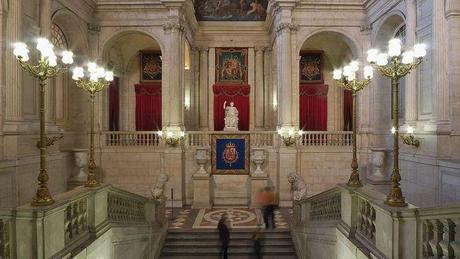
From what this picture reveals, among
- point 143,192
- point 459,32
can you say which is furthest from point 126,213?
point 459,32

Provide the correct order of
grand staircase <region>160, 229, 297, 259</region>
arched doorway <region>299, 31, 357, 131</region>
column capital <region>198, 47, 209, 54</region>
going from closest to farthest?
grand staircase <region>160, 229, 297, 259</region>
arched doorway <region>299, 31, 357, 131</region>
column capital <region>198, 47, 209, 54</region>

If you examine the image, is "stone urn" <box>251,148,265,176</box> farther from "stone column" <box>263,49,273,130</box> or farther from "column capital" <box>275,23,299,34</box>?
"stone column" <box>263,49,273,130</box>

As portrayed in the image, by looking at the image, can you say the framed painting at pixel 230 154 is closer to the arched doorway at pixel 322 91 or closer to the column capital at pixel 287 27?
the column capital at pixel 287 27

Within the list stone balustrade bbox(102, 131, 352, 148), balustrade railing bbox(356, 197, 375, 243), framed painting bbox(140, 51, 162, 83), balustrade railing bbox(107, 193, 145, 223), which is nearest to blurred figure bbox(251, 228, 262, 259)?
balustrade railing bbox(107, 193, 145, 223)

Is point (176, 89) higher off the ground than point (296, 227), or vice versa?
point (176, 89)

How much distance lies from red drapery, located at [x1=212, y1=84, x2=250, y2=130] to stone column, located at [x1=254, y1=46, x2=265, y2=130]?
1.79ft

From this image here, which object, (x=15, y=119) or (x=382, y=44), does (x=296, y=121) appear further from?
(x=15, y=119)

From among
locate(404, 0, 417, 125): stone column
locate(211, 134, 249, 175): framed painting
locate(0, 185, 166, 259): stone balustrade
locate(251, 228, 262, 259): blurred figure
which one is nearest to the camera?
locate(0, 185, 166, 259): stone balustrade

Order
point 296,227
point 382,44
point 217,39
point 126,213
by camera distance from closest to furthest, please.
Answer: point 126,213 → point 296,227 → point 382,44 → point 217,39

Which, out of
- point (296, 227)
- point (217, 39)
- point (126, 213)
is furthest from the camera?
point (217, 39)

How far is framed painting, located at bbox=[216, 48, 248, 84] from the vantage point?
21.6m

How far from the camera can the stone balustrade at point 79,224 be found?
5.46m

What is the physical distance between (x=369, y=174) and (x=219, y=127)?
8.79 meters

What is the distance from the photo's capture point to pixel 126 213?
31.7 ft
